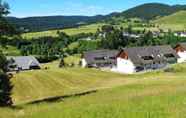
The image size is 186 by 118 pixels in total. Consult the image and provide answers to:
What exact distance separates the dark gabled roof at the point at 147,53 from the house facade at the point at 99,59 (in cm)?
1670

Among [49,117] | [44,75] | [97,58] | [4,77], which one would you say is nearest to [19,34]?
[4,77]

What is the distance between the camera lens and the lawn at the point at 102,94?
18.2 metres

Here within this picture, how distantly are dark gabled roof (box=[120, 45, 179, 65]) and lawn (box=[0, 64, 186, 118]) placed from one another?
130 ft

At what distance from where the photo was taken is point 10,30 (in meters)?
40.7

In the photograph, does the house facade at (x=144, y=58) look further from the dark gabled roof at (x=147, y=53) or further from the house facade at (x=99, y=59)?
the house facade at (x=99, y=59)

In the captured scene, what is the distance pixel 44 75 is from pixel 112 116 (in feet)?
239

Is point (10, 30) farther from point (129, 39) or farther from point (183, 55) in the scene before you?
point (129, 39)

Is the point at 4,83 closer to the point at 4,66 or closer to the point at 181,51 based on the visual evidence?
the point at 4,66

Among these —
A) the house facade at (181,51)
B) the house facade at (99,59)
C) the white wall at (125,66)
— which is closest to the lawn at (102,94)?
the white wall at (125,66)

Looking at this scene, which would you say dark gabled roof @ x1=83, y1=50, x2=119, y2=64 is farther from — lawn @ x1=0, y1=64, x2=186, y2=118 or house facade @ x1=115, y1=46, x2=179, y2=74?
lawn @ x1=0, y1=64, x2=186, y2=118

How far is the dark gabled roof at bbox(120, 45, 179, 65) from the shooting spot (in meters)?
136

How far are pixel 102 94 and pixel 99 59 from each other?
118920 millimetres

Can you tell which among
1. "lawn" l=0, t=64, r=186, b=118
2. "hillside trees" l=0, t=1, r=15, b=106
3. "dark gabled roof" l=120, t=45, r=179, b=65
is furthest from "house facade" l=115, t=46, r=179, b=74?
"hillside trees" l=0, t=1, r=15, b=106

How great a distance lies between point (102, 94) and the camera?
1516 inches
